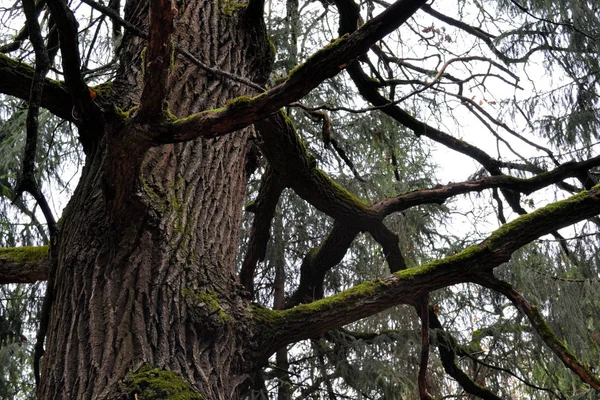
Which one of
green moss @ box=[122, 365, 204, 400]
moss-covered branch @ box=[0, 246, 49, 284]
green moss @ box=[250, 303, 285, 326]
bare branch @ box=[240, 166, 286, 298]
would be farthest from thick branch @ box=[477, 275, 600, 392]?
moss-covered branch @ box=[0, 246, 49, 284]

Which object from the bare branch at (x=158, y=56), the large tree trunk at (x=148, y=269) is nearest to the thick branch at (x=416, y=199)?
the large tree trunk at (x=148, y=269)

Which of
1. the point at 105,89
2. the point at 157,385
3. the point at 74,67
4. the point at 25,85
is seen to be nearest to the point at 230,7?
the point at 105,89

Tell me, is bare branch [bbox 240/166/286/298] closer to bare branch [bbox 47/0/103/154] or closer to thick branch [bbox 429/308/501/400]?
thick branch [bbox 429/308/501/400]

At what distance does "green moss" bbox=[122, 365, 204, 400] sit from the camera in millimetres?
1618

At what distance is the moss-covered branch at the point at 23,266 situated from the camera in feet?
7.10

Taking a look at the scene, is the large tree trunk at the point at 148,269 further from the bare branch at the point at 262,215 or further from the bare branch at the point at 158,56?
the bare branch at the point at 262,215

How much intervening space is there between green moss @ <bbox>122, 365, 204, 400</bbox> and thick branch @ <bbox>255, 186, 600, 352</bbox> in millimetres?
413

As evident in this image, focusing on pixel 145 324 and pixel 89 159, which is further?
pixel 89 159

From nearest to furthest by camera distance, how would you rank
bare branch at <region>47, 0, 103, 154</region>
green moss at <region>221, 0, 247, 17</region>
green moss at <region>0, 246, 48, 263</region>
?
1. bare branch at <region>47, 0, 103, 154</region>
2. green moss at <region>0, 246, 48, 263</region>
3. green moss at <region>221, 0, 247, 17</region>

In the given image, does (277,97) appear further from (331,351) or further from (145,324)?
(331,351)

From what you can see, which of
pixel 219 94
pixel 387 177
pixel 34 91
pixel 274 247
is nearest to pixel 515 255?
pixel 387 177

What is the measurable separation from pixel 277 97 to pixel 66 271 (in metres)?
0.90

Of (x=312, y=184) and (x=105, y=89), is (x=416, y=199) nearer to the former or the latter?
(x=312, y=184)

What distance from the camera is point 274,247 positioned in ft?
13.3
